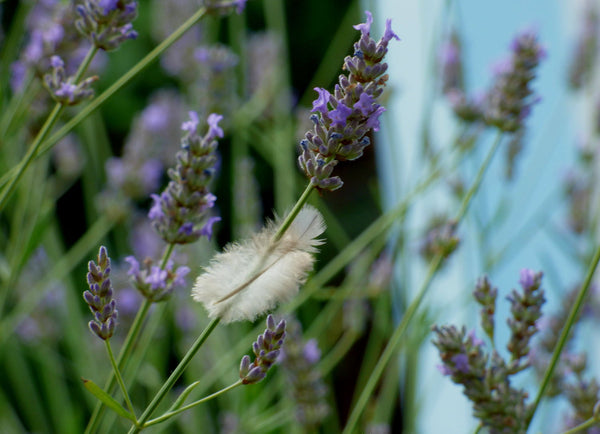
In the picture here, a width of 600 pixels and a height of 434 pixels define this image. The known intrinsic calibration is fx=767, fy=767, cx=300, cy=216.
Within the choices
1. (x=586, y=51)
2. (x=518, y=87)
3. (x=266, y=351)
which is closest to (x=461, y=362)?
(x=266, y=351)

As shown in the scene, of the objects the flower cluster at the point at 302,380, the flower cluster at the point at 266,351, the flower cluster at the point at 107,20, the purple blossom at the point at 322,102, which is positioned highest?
the flower cluster at the point at 107,20

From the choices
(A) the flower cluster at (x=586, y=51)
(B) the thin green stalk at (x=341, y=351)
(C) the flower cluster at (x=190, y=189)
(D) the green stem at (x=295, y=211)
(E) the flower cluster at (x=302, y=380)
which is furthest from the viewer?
(A) the flower cluster at (x=586, y=51)

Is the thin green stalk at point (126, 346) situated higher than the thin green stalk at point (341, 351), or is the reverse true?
the thin green stalk at point (126, 346)

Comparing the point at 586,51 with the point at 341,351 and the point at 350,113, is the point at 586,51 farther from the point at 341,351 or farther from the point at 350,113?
the point at 350,113

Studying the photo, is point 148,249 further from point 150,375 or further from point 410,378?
point 410,378

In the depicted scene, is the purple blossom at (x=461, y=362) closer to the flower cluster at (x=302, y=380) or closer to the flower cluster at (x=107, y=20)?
the flower cluster at (x=302, y=380)

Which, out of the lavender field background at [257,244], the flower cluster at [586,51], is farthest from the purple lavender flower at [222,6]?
the flower cluster at [586,51]

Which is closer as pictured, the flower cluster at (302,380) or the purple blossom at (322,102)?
the purple blossom at (322,102)
